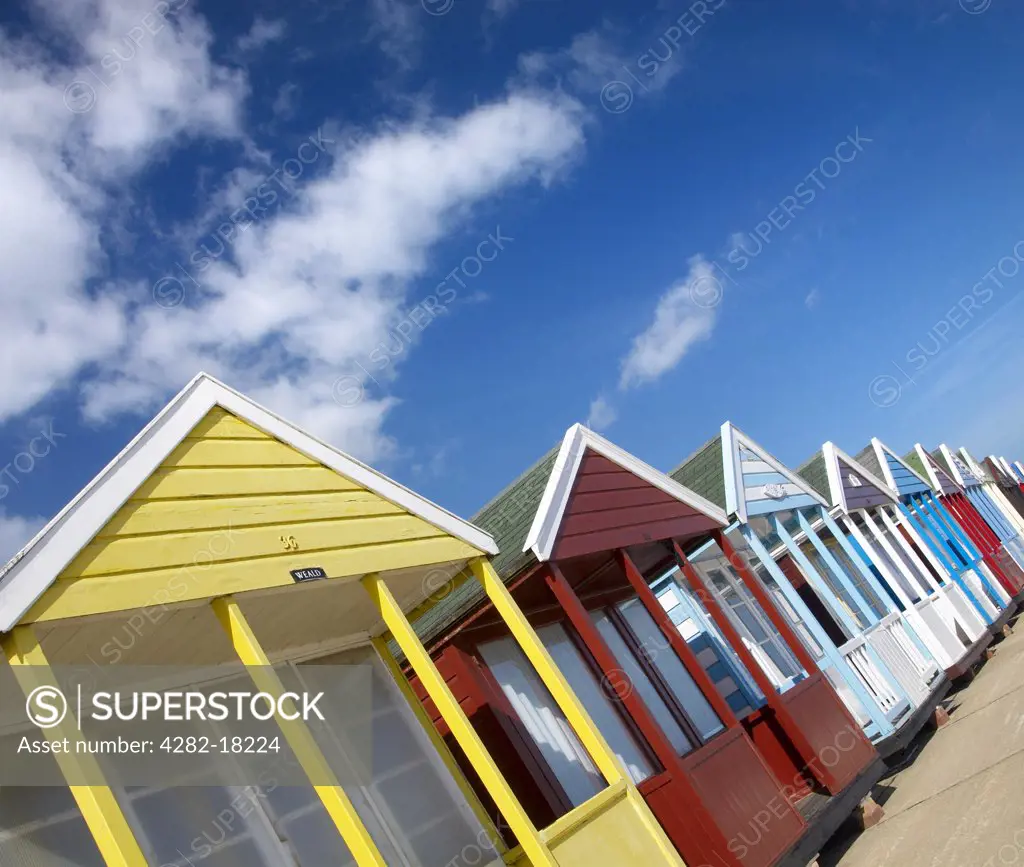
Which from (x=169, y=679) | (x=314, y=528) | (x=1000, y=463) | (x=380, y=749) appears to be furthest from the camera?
(x=1000, y=463)

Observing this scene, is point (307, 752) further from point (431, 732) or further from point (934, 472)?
point (934, 472)

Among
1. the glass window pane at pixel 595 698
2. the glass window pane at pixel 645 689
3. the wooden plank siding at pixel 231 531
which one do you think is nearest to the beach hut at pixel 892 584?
the glass window pane at pixel 645 689

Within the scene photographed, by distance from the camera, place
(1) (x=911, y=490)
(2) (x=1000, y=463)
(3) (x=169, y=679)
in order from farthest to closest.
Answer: (2) (x=1000, y=463)
(1) (x=911, y=490)
(3) (x=169, y=679)

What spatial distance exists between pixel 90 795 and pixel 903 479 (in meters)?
19.9

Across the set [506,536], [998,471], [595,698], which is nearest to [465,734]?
[506,536]

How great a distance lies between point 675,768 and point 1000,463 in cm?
3652

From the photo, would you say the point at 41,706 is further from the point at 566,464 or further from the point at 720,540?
the point at 720,540

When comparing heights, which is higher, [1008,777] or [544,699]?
[544,699]

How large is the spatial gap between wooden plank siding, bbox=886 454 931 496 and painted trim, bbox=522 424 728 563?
1078 cm

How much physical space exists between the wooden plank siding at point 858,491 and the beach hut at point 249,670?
10.7 meters

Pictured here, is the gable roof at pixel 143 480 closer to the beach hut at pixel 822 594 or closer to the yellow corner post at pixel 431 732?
the yellow corner post at pixel 431 732

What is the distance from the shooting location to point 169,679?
6059mm

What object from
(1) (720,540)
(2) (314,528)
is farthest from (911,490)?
(2) (314,528)

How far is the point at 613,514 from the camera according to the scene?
910 cm
